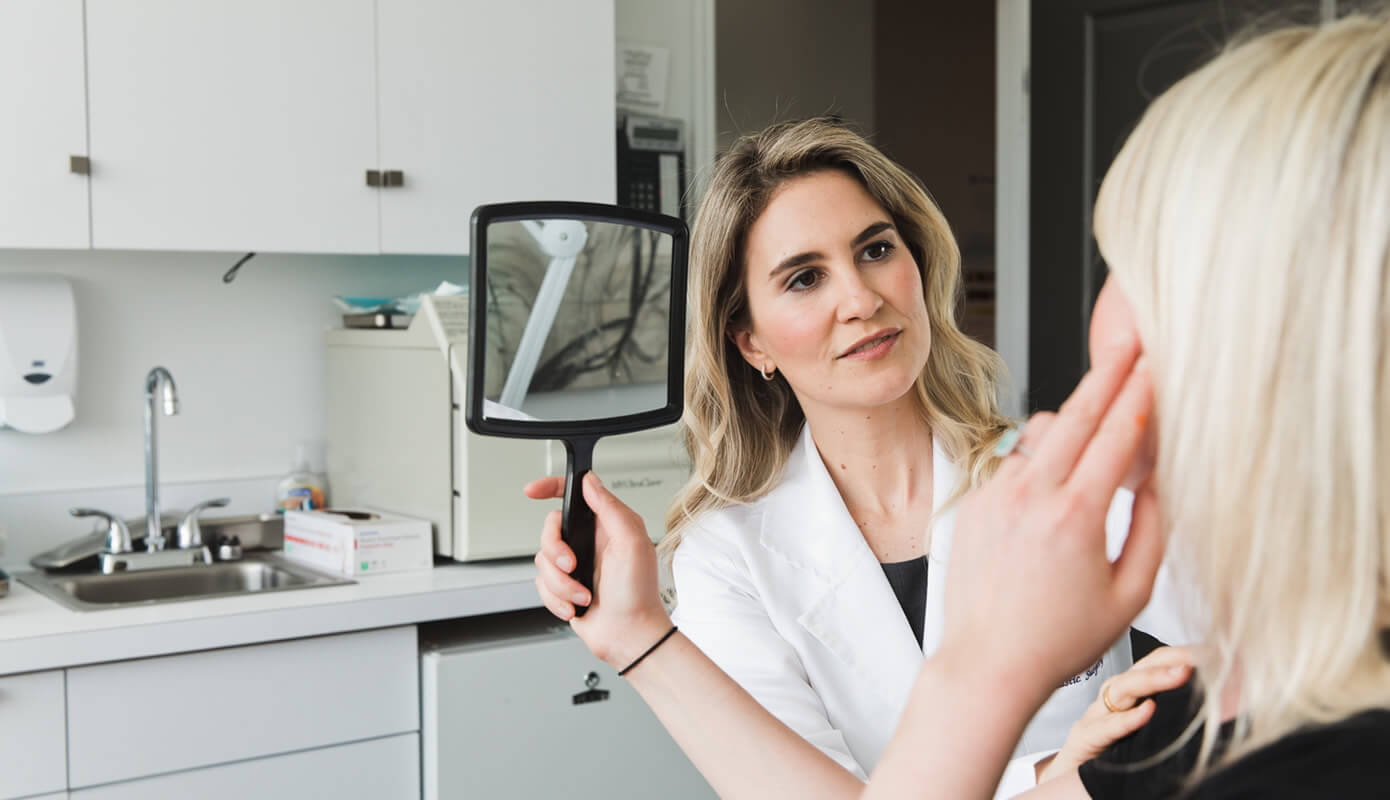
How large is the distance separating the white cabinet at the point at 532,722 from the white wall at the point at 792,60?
1719mm

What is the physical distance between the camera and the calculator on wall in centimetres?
294

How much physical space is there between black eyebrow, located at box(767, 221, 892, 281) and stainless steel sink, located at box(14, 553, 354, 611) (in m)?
1.02

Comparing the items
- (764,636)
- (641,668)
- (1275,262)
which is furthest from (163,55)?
(1275,262)

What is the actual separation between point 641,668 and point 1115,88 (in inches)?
99.2

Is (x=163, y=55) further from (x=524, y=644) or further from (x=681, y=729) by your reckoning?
(x=681, y=729)

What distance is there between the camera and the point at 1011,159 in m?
3.36

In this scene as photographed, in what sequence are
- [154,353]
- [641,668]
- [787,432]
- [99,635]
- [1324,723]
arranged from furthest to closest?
[154,353] → [99,635] → [787,432] → [641,668] → [1324,723]

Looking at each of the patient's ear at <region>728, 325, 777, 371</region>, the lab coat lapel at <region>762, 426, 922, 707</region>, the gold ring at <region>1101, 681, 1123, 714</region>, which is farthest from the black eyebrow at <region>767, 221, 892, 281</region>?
the gold ring at <region>1101, 681, 1123, 714</region>

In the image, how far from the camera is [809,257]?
5.17 ft

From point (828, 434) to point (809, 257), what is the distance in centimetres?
22

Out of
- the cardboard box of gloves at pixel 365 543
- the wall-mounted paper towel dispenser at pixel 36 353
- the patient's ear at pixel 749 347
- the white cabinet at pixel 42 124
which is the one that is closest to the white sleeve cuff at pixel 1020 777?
the patient's ear at pixel 749 347

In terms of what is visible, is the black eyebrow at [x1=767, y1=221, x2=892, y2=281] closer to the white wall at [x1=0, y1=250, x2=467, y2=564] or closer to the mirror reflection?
the mirror reflection

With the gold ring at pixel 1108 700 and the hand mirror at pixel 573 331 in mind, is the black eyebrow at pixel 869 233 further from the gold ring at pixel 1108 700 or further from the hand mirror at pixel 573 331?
the gold ring at pixel 1108 700

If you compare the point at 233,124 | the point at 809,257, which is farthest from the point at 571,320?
the point at 233,124
